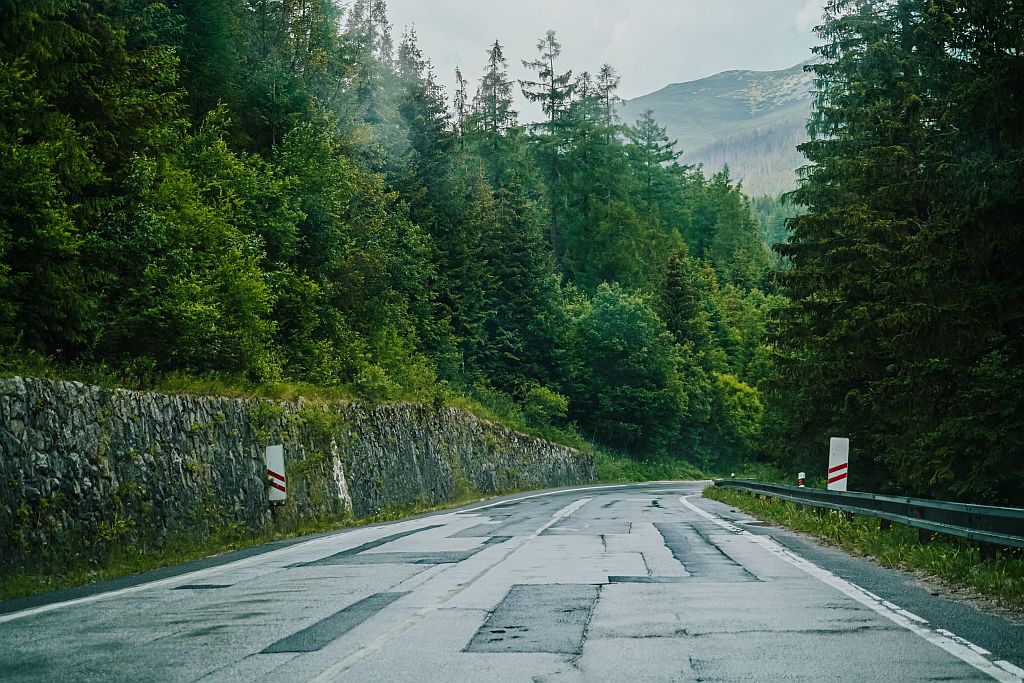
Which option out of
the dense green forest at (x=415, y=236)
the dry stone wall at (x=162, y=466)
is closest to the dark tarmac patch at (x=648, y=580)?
the dry stone wall at (x=162, y=466)

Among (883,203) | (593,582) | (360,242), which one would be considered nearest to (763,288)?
(360,242)

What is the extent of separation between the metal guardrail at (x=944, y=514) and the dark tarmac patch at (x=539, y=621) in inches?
158

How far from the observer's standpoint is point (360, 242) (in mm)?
38656

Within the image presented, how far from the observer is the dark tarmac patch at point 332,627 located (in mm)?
6242

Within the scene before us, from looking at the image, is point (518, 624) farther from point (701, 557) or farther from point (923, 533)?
point (923, 533)

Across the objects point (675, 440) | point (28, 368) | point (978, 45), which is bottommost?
point (675, 440)

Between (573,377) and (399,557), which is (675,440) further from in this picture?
(399,557)

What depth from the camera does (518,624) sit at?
7008 mm

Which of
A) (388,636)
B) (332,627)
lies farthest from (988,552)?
(332,627)

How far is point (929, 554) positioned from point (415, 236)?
35.3 meters

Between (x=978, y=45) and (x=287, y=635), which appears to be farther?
(x=978, y=45)

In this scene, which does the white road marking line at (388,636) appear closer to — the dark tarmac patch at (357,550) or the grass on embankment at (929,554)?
the dark tarmac patch at (357,550)

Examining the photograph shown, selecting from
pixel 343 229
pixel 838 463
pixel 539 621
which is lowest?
pixel 838 463

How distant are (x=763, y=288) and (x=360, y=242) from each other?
90.5 metres
